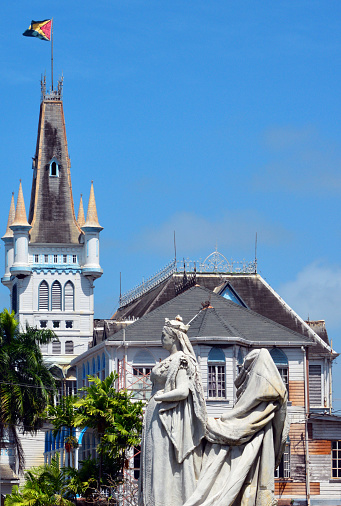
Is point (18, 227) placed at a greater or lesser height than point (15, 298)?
greater

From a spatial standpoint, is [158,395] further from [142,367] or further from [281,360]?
[281,360]

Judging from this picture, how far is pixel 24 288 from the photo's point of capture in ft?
401

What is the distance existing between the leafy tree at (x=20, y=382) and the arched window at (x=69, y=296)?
189 ft

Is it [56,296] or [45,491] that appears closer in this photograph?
[45,491]

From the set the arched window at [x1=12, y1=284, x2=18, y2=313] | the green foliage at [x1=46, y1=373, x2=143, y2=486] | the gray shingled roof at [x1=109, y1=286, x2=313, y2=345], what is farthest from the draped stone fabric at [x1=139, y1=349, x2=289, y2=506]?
the arched window at [x1=12, y1=284, x2=18, y2=313]

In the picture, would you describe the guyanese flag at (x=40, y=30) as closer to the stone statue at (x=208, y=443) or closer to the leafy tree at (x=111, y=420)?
the leafy tree at (x=111, y=420)

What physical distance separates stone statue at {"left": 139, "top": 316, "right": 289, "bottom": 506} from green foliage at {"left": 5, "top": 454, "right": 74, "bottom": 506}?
1121 inches

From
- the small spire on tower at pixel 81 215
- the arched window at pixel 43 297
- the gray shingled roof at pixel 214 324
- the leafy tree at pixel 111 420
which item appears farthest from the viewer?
the small spire on tower at pixel 81 215

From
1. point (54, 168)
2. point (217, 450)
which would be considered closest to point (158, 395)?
point (217, 450)

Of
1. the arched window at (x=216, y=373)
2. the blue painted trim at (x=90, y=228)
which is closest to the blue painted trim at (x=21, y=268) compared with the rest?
the blue painted trim at (x=90, y=228)

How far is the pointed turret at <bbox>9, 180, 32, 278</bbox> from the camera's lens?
12100 cm

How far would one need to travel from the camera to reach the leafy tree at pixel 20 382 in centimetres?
6050

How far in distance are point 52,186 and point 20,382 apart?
66.9 m

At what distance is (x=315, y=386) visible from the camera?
3233 inches
